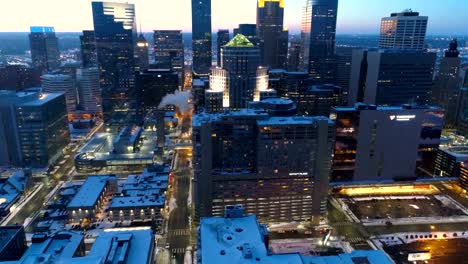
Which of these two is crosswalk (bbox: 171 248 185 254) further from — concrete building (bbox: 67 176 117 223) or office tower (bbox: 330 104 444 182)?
office tower (bbox: 330 104 444 182)

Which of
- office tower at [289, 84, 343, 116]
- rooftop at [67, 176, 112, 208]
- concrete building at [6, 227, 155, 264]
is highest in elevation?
office tower at [289, 84, 343, 116]

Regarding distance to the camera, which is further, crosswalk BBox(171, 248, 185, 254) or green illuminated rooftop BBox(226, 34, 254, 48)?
green illuminated rooftop BBox(226, 34, 254, 48)

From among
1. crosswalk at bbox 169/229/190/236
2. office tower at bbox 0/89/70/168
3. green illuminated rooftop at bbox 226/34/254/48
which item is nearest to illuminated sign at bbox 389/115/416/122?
green illuminated rooftop at bbox 226/34/254/48

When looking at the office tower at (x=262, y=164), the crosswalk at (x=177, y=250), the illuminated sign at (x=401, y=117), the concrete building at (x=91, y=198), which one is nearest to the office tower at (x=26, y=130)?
the concrete building at (x=91, y=198)

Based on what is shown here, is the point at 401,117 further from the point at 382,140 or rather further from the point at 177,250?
the point at 177,250

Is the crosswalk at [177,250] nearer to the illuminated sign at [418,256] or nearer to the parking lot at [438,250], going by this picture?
the parking lot at [438,250]

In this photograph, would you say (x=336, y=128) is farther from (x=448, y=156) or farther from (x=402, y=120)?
(x=448, y=156)
